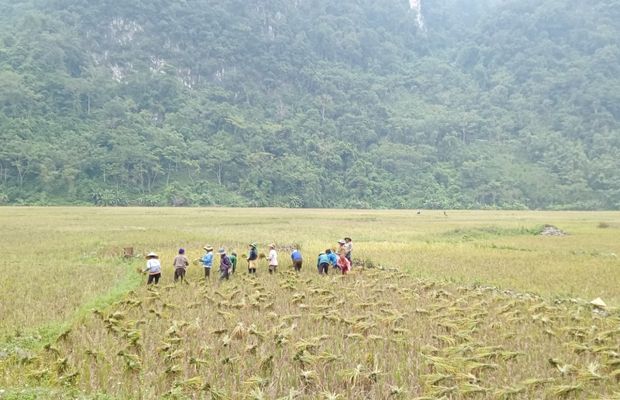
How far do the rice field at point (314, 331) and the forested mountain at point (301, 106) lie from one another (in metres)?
57.5

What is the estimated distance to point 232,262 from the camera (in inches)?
587

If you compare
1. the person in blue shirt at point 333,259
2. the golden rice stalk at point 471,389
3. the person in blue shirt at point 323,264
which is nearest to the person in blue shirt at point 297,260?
the person in blue shirt at point 323,264

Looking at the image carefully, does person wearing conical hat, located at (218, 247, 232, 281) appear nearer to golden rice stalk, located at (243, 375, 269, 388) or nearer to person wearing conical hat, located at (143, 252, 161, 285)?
person wearing conical hat, located at (143, 252, 161, 285)

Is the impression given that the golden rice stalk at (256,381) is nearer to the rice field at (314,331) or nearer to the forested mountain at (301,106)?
the rice field at (314,331)

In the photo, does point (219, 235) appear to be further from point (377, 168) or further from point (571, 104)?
point (571, 104)

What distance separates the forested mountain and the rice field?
189ft

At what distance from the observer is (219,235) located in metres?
25.7

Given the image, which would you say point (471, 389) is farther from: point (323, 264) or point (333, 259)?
point (333, 259)

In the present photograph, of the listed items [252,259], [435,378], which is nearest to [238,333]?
[435,378]

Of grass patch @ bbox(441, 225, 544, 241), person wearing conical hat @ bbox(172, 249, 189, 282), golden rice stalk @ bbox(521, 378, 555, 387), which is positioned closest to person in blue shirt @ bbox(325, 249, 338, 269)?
person wearing conical hat @ bbox(172, 249, 189, 282)

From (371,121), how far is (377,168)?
1760cm

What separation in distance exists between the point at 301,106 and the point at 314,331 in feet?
337

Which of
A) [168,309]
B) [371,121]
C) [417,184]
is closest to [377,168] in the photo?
[417,184]

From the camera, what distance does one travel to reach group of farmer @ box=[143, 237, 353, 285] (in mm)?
13008
